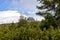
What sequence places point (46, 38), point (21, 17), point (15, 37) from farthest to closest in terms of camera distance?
point (21, 17)
point (15, 37)
point (46, 38)

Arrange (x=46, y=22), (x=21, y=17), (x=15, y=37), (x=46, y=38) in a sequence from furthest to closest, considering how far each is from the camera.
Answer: (x=21, y=17) < (x=46, y=22) < (x=15, y=37) < (x=46, y=38)

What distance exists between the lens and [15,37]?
11.6m

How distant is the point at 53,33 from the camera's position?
11.6 metres

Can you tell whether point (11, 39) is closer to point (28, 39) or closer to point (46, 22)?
point (28, 39)

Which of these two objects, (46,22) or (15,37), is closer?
(15,37)

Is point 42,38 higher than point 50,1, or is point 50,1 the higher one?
point 50,1

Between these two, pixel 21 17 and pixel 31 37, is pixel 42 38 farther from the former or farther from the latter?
pixel 21 17

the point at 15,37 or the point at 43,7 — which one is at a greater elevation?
the point at 43,7

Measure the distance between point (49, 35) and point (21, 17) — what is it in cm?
1116

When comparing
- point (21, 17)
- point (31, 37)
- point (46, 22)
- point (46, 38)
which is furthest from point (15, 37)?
point (21, 17)

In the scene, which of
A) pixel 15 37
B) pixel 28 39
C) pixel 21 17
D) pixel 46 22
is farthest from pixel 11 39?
pixel 21 17

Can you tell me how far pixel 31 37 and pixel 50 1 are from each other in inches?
462

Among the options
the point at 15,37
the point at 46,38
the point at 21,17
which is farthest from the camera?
the point at 21,17

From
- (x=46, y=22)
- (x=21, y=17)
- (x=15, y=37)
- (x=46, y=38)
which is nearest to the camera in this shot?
(x=46, y=38)
